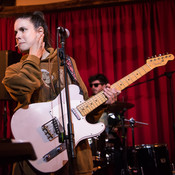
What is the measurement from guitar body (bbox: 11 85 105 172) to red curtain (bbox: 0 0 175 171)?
115 inches

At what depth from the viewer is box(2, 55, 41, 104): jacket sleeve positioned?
1955mm

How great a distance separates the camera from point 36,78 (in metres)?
2.03

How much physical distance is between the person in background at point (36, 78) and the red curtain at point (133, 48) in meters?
2.60

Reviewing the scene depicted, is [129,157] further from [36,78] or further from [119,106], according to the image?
[36,78]

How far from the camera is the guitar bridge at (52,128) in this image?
198cm

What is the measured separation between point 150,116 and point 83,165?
3.07m

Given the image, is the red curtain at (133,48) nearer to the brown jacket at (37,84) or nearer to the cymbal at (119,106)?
the cymbal at (119,106)

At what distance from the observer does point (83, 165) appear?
198 cm

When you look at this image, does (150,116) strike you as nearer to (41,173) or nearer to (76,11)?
(76,11)

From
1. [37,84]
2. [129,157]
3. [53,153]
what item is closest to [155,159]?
[129,157]

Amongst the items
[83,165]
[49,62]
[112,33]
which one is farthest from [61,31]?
[112,33]

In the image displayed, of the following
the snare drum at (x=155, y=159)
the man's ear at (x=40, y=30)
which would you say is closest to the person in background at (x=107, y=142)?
the snare drum at (x=155, y=159)

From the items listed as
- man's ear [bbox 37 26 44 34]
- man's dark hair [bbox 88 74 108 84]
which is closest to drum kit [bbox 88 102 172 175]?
man's dark hair [bbox 88 74 108 84]

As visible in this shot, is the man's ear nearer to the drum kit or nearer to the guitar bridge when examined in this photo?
the guitar bridge
